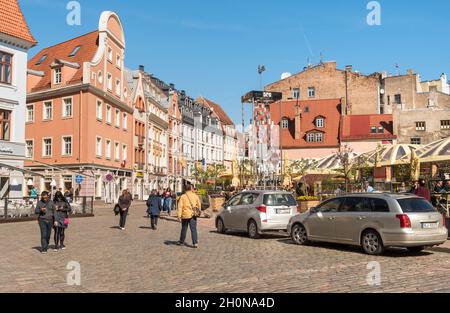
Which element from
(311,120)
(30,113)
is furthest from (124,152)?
(311,120)

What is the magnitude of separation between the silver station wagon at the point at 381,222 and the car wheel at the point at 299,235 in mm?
774

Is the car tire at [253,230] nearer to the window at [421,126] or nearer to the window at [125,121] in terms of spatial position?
the window at [125,121]

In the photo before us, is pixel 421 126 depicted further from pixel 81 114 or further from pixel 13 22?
pixel 13 22

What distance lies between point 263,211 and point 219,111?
89.3 metres

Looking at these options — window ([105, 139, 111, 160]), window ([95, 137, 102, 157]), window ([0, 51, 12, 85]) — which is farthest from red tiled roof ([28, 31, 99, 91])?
window ([0, 51, 12, 85])

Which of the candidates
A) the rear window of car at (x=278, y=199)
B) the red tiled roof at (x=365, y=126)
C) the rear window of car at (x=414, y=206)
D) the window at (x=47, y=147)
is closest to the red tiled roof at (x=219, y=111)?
the red tiled roof at (x=365, y=126)

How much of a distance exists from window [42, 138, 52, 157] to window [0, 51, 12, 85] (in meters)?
14.8

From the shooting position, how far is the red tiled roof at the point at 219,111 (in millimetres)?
101213

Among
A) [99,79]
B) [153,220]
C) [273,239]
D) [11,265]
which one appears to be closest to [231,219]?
[273,239]

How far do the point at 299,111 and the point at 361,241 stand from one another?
Answer: 5940 cm

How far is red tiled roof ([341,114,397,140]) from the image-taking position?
65325 millimetres
